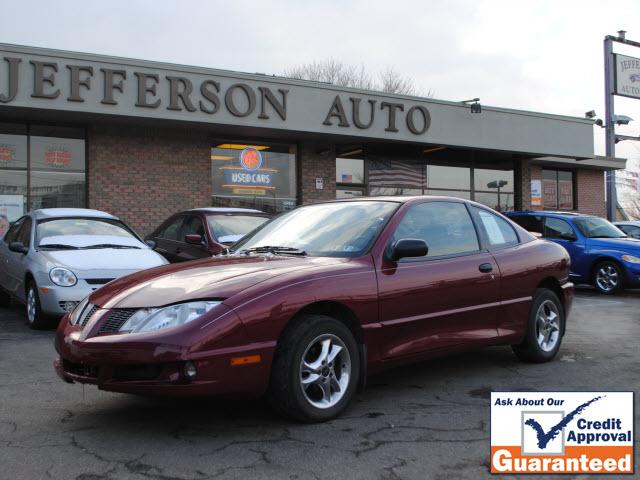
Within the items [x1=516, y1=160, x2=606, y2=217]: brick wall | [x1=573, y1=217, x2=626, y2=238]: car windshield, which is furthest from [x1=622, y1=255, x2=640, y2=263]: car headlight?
[x1=516, y1=160, x2=606, y2=217]: brick wall

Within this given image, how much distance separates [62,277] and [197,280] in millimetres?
4237

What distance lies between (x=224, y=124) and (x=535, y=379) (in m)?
10.4

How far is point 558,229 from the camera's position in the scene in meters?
13.8

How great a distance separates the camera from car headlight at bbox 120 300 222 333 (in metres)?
3.88

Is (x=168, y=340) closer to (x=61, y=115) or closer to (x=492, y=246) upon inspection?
(x=492, y=246)

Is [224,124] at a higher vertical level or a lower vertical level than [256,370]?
higher

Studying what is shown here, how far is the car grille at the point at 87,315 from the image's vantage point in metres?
4.25

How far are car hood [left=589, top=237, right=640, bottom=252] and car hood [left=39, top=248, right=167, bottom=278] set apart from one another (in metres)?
8.42

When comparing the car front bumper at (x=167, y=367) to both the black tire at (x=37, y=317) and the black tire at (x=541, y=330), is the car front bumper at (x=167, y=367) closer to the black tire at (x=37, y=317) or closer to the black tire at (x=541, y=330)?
the black tire at (x=541, y=330)

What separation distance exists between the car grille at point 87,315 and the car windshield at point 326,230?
1307 millimetres

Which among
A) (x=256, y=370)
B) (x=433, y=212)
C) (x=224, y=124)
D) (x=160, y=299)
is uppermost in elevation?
(x=224, y=124)

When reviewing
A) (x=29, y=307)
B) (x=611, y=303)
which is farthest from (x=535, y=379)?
(x=611, y=303)

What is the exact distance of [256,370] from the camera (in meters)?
3.92

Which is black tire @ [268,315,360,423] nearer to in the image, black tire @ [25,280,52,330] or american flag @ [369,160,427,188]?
black tire @ [25,280,52,330]
